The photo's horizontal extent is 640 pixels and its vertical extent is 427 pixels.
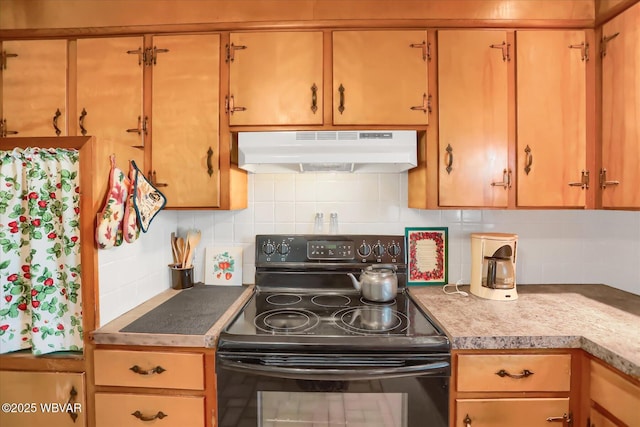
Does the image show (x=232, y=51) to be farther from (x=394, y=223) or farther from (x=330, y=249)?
(x=394, y=223)

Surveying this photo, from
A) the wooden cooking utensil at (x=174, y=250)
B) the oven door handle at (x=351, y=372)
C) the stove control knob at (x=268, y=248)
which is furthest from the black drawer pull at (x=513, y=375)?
the wooden cooking utensil at (x=174, y=250)

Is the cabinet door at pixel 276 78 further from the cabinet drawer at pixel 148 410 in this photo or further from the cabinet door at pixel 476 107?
the cabinet drawer at pixel 148 410

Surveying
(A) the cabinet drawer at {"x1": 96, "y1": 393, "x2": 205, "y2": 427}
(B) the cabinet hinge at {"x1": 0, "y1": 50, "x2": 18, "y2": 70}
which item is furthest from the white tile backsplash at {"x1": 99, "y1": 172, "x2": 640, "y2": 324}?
(B) the cabinet hinge at {"x1": 0, "y1": 50, "x2": 18, "y2": 70}

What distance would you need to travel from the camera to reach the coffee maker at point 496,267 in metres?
1.58

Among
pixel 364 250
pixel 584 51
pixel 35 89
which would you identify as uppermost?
pixel 584 51

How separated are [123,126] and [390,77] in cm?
129

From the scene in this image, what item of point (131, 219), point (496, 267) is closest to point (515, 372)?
point (496, 267)

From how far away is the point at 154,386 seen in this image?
1.25 metres

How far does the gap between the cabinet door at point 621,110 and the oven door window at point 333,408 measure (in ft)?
4.14

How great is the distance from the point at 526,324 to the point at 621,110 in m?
1.00

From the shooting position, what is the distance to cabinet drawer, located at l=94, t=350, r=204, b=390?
1237 mm

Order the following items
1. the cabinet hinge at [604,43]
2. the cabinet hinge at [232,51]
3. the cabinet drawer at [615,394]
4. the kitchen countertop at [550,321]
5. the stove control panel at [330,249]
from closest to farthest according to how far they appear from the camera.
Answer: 1. the cabinet drawer at [615,394]
2. the kitchen countertop at [550,321]
3. the cabinet hinge at [604,43]
4. the cabinet hinge at [232,51]
5. the stove control panel at [330,249]

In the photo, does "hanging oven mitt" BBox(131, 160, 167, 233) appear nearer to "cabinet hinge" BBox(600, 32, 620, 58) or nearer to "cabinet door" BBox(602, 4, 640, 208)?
"cabinet door" BBox(602, 4, 640, 208)

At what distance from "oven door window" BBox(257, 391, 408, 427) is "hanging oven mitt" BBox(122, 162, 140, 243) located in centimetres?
80
